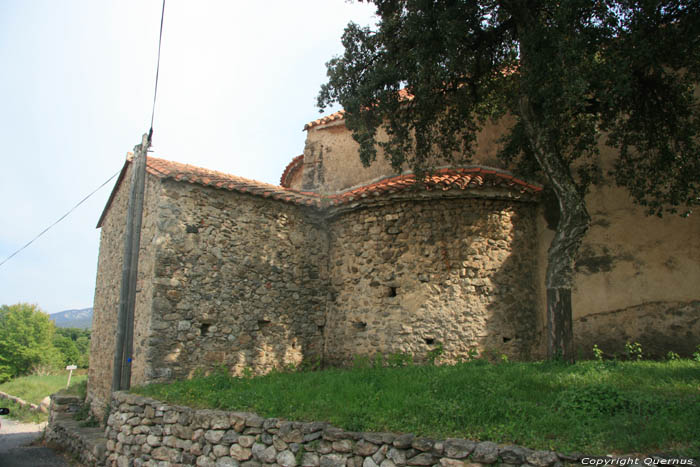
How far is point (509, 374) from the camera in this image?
661 cm

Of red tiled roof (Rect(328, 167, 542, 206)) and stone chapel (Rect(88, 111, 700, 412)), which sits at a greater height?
red tiled roof (Rect(328, 167, 542, 206))

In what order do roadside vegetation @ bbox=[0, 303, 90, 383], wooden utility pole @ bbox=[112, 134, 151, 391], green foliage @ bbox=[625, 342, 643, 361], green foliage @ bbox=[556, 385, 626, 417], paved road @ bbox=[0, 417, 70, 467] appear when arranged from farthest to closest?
1. roadside vegetation @ bbox=[0, 303, 90, 383]
2. paved road @ bbox=[0, 417, 70, 467]
3. wooden utility pole @ bbox=[112, 134, 151, 391]
4. green foliage @ bbox=[625, 342, 643, 361]
5. green foliage @ bbox=[556, 385, 626, 417]

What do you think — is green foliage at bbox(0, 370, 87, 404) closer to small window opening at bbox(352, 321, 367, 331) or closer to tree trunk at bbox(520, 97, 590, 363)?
small window opening at bbox(352, 321, 367, 331)

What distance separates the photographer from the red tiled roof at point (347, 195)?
365 inches

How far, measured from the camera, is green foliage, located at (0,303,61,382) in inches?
1340

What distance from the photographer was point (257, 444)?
18.9 feet

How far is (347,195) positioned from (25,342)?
36803 mm

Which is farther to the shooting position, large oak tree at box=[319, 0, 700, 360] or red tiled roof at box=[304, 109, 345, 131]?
red tiled roof at box=[304, 109, 345, 131]

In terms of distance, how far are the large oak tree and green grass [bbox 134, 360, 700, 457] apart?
1347 mm

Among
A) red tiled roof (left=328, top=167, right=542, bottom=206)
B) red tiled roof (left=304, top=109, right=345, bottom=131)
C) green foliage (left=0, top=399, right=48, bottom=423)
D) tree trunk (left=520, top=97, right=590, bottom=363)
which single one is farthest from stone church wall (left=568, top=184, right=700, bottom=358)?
green foliage (left=0, top=399, right=48, bottom=423)

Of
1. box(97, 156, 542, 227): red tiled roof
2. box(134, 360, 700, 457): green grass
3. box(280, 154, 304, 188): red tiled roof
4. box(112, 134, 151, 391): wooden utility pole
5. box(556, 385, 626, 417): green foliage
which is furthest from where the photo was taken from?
box(280, 154, 304, 188): red tiled roof

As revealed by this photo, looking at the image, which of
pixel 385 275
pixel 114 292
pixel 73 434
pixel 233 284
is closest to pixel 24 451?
pixel 73 434

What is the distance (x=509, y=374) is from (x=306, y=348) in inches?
199

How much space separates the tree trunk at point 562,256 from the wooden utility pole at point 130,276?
7.35 metres
